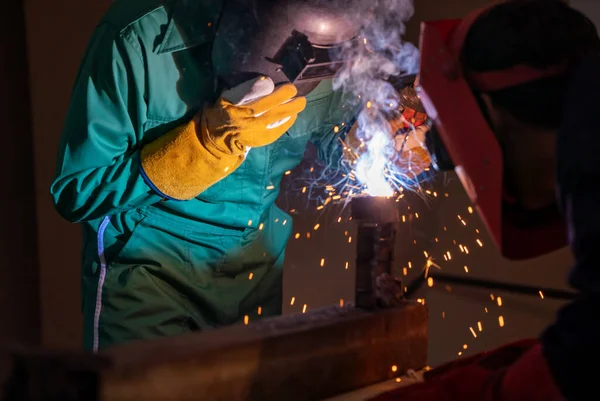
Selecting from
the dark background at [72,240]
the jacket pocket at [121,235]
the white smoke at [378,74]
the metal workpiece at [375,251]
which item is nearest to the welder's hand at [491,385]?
the metal workpiece at [375,251]

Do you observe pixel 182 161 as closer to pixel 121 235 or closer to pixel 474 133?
pixel 121 235

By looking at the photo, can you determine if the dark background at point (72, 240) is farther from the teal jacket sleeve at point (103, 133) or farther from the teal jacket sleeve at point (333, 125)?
the teal jacket sleeve at point (103, 133)

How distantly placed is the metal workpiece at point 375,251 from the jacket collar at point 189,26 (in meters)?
0.49

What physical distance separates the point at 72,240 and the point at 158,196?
1.60 metres

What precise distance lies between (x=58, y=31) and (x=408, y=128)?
1782 mm

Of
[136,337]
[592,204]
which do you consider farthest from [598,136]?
[136,337]

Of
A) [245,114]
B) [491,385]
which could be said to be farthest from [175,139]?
[491,385]

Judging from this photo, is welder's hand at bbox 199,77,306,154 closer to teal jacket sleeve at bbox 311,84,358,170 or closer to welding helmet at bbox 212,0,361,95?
welding helmet at bbox 212,0,361,95

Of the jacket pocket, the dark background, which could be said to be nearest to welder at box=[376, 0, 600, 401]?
the jacket pocket

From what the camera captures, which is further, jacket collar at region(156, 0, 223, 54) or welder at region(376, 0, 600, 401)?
jacket collar at region(156, 0, 223, 54)

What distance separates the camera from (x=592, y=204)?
657 mm

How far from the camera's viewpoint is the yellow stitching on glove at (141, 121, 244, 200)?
126 centimetres

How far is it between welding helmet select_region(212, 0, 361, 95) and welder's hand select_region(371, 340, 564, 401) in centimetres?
69

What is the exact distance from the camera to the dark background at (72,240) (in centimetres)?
185
